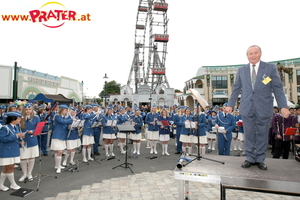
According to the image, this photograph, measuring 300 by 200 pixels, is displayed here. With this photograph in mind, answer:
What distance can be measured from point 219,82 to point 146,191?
41.4 metres

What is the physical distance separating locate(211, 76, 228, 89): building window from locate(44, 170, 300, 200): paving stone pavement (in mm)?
39917

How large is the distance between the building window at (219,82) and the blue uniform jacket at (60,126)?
1585 inches

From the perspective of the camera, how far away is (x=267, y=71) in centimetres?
332

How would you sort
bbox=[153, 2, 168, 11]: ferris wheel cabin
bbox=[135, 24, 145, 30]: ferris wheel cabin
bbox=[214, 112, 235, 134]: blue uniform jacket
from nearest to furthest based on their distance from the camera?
bbox=[214, 112, 235, 134]: blue uniform jacket, bbox=[153, 2, 168, 11]: ferris wheel cabin, bbox=[135, 24, 145, 30]: ferris wheel cabin

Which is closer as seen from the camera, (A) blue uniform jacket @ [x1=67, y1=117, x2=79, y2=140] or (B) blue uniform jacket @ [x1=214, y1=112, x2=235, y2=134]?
(A) blue uniform jacket @ [x1=67, y1=117, x2=79, y2=140]

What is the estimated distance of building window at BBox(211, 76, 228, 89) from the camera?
4209cm

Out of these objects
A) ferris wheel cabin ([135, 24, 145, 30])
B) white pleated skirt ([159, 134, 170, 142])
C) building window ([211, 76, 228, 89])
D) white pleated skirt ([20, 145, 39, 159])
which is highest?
ferris wheel cabin ([135, 24, 145, 30])

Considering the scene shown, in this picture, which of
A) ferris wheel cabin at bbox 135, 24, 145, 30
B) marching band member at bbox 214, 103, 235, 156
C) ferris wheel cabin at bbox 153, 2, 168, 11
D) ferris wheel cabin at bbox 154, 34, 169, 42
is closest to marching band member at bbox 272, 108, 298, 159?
marching band member at bbox 214, 103, 235, 156

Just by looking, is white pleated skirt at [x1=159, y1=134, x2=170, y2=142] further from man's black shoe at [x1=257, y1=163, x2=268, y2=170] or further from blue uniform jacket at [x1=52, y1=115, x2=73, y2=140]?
man's black shoe at [x1=257, y1=163, x2=268, y2=170]

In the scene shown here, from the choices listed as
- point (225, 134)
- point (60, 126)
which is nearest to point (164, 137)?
point (225, 134)

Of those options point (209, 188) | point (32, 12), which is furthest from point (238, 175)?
point (32, 12)

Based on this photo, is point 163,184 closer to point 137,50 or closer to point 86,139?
point 86,139

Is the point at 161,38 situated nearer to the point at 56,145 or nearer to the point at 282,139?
the point at 282,139

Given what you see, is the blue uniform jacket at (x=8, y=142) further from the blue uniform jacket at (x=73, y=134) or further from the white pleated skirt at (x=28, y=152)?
the blue uniform jacket at (x=73, y=134)
